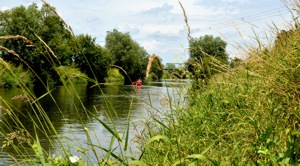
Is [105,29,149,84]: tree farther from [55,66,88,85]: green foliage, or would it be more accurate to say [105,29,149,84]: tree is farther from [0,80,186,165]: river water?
[55,66,88,85]: green foliage

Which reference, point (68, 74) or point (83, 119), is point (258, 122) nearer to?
point (68, 74)

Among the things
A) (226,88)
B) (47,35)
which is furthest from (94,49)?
(226,88)

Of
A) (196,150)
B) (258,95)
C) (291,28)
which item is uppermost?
(291,28)

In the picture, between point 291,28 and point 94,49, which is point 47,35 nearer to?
point 94,49

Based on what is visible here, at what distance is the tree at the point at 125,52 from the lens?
84.5 m

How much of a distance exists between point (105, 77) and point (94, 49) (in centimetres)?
602

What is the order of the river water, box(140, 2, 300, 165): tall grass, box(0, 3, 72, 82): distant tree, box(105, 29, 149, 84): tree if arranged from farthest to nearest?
box(105, 29, 149, 84): tree
box(0, 3, 72, 82): distant tree
box(140, 2, 300, 165): tall grass
the river water

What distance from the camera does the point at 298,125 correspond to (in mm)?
3627

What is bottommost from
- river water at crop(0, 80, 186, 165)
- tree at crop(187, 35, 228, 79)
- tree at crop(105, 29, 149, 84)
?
river water at crop(0, 80, 186, 165)

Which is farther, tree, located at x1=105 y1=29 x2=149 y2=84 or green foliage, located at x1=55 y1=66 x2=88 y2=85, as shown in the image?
tree, located at x1=105 y1=29 x2=149 y2=84

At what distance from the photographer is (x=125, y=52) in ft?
282

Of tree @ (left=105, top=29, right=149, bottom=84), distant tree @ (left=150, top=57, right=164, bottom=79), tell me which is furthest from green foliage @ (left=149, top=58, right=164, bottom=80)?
tree @ (left=105, top=29, right=149, bottom=84)

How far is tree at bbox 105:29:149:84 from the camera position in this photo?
8454cm

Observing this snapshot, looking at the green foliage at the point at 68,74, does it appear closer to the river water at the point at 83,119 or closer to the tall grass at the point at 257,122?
the river water at the point at 83,119
